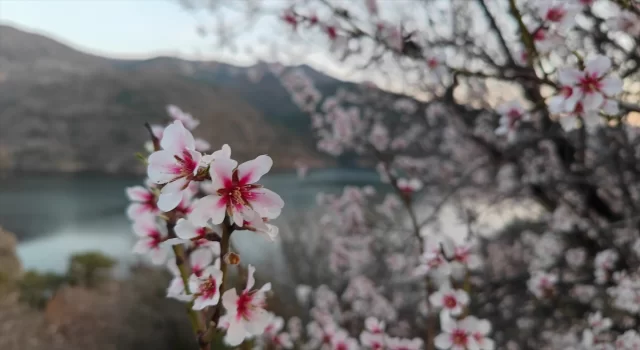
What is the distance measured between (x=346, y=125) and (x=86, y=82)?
128 cm

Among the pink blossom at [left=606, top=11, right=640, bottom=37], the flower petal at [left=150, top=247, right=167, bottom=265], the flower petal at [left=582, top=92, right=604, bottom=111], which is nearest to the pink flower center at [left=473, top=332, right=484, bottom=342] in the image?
the flower petal at [left=582, top=92, right=604, bottom=111]

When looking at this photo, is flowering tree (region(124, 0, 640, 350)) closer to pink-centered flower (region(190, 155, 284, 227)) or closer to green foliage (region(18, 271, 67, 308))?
pink-centered flower (region(190, 155, 284, 227))

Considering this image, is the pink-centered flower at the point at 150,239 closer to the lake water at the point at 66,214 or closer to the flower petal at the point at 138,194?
the flower petal at the point at 138,194

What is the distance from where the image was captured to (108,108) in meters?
2.24

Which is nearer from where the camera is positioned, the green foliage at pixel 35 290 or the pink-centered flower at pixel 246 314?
the pink-centered flower at pixel 246 314

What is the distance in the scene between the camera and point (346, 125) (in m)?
2.27

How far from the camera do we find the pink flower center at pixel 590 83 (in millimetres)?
578

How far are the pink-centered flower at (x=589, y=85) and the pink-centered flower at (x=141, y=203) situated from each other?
0.53m

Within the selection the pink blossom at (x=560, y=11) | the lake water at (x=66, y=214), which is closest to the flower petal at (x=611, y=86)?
the pink blossom at (x=560, y=11)

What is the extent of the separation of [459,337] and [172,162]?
505mm

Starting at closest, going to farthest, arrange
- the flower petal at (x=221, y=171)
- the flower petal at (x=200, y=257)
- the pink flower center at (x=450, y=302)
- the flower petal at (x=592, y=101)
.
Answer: the flower petal at (x=221, y=171), the flower petal at (x=200, y=257), the flower petal at (x=592, y=101), the pink flower center at (x=450, y=302)

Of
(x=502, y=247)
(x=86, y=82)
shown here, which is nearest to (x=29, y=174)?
(x=86, y=82)

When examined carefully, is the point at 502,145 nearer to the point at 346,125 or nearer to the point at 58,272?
the point at 346,125

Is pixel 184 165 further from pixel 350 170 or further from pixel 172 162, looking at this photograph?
pixel 350 170
